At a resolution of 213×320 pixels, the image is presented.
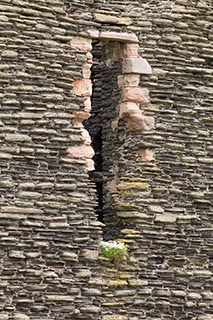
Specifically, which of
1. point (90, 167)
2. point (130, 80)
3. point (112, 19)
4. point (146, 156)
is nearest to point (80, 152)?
point (90, 167)

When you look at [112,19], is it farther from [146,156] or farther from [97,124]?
[97,124]

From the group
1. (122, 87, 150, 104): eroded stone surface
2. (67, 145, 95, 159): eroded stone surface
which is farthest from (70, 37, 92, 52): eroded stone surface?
(67, 145, 95, 159): eroded stone surface

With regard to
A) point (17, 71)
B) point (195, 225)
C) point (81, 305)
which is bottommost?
point (81, 305)

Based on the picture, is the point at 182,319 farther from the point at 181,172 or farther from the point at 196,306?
the point at 181,172

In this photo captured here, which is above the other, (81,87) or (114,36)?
(114,36)

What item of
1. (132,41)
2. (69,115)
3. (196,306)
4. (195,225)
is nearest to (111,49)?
(132,41)

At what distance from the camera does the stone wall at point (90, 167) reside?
1345 cm

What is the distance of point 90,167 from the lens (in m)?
14.0

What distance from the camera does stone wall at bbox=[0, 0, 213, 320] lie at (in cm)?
1345

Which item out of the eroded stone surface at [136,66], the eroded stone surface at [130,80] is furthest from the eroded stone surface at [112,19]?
the eroded stone surface at [130,80]

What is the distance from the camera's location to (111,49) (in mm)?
14742

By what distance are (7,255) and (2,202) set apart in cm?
61

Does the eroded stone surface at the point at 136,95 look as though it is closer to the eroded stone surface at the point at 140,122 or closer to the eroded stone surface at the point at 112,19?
the eroded stone surface at the point at 140,122

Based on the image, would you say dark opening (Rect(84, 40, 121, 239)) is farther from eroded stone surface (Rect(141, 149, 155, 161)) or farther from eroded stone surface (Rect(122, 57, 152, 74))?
eroded stone surface (Rect(141, 149, 155, 161))
